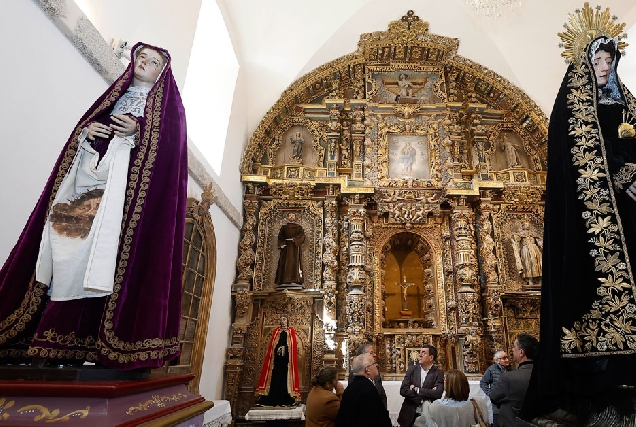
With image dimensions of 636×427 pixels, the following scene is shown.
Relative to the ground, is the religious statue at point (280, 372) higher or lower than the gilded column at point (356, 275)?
lower

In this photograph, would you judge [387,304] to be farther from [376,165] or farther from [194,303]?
[194,303]

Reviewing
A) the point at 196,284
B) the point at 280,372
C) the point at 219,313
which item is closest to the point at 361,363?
the point at 196,284

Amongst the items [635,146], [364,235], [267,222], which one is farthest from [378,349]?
[635,146]

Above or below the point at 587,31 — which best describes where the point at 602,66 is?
below

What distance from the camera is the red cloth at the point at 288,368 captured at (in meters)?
6.90

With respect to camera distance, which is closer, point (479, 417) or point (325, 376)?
point (479, 417)

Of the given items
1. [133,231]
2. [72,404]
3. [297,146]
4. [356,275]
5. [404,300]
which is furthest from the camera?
[297,146]

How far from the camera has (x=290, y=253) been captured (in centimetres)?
866

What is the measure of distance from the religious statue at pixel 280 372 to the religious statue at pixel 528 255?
17.7 feet

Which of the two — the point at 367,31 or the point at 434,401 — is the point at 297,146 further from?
the point at 434,401

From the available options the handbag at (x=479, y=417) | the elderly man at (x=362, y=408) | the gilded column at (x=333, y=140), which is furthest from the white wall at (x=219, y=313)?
the handbag at (x=479, y=417)

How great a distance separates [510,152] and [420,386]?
7.29 m

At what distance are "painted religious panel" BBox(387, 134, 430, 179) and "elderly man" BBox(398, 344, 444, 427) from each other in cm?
539

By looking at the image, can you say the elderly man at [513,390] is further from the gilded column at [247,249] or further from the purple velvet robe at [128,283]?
the gilded column at [247,249]
